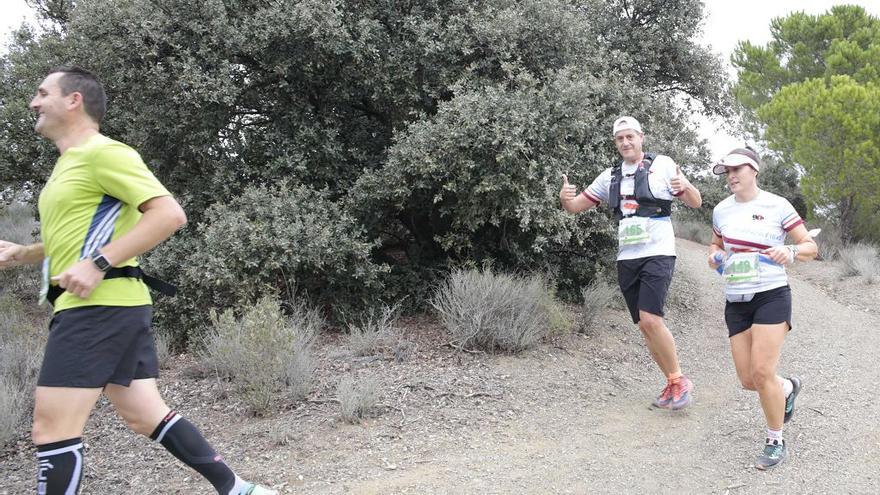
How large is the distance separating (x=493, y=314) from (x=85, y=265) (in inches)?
153

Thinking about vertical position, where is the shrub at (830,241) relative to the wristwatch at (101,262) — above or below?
below

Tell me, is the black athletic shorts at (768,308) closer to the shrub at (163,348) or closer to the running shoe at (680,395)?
the running shoe at (680,395)

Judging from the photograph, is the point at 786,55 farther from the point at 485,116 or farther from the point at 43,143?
the point at 43,143

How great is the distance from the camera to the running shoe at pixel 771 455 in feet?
12.7

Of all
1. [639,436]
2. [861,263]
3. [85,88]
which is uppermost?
[85,88]

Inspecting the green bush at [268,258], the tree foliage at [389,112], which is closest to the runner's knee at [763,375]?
the tree foliage at [389,112]

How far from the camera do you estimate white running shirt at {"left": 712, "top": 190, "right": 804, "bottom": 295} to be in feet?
12.7

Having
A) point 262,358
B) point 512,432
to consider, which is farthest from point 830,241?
point 262,358

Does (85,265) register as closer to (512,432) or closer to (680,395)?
(512,432)

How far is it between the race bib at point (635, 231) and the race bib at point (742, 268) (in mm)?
627

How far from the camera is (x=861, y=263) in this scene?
11.2 metres

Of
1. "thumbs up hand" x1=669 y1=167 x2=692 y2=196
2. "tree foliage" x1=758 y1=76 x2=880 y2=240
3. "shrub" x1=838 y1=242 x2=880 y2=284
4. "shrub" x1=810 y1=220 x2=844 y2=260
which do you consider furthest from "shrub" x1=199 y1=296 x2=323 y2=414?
"shrub" x1=810 y1=220 x2=844 y2=260

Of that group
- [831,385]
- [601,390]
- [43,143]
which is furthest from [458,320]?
[43,143]

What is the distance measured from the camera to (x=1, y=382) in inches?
188
